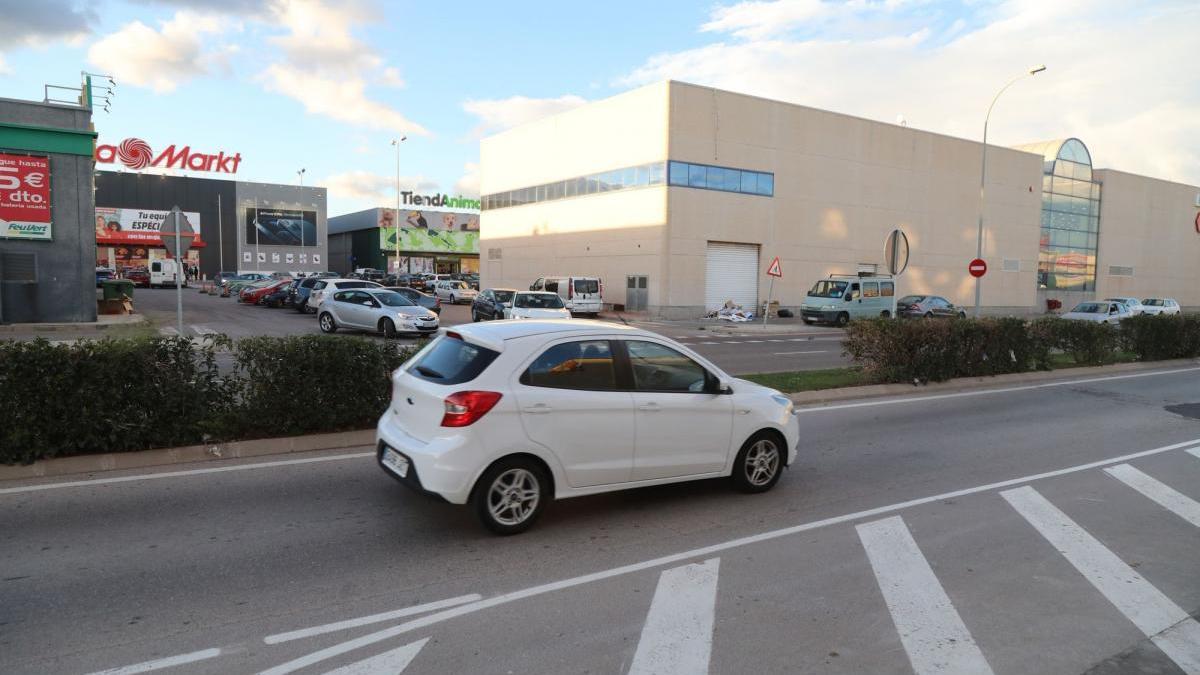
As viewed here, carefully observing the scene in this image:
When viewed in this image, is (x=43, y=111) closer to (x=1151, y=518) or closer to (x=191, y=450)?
(x=191, y=450)

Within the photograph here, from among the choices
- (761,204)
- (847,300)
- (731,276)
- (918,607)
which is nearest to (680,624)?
(918,607)

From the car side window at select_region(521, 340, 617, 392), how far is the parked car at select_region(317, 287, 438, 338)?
58.1 feet

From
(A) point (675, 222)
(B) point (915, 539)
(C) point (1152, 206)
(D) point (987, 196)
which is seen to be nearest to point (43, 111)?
(A) point (675, 222)

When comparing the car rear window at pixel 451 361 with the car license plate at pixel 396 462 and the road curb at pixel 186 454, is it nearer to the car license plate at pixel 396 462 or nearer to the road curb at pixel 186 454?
the car license plate at pixel 396 462

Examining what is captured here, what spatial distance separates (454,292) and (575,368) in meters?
42.1

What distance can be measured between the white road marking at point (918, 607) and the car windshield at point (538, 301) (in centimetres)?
2154

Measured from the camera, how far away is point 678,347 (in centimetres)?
633

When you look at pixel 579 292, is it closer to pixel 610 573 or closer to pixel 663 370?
pixel 663 370

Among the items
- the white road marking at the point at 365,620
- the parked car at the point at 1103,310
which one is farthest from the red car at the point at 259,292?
the parked car at the point at 1103,310

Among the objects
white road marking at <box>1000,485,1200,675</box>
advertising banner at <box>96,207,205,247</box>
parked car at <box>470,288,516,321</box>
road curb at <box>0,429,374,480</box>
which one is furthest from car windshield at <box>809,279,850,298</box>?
advertising banner at <box>96,207,205,247</box>

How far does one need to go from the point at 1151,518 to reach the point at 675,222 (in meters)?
29.9

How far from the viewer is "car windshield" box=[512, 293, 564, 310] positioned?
26.8 meters

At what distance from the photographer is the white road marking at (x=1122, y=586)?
4086mm

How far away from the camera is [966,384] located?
47.5 ft
